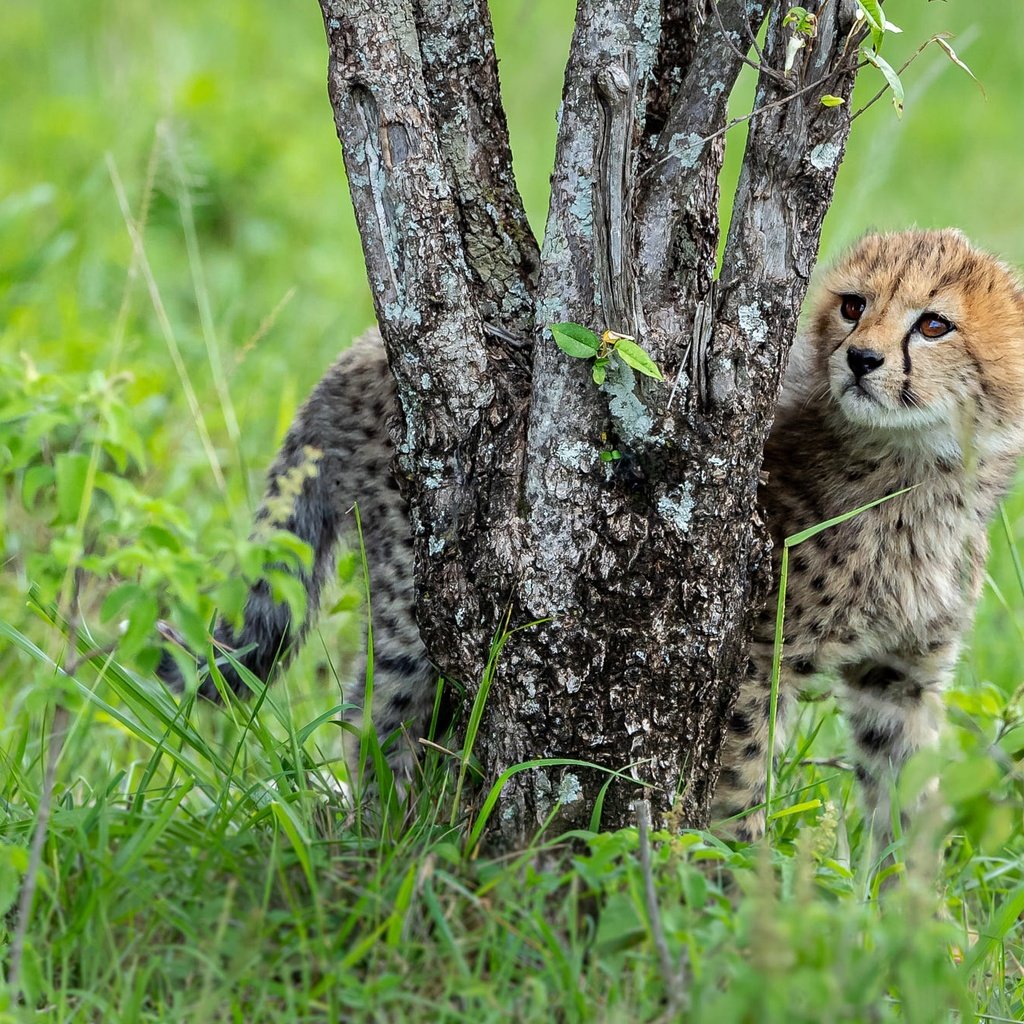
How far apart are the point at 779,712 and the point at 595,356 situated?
3.68ft

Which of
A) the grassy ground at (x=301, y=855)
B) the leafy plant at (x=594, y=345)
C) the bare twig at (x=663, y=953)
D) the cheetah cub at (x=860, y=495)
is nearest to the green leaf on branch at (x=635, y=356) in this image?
the leafy plant at (x=594, y=345)

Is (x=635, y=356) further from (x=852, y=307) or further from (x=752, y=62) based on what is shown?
(x=852, y=307)

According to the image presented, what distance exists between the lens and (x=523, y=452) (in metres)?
2.24

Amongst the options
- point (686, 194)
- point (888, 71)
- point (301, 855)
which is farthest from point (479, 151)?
point (301, 855)

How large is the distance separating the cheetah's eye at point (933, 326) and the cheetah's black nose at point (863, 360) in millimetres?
163

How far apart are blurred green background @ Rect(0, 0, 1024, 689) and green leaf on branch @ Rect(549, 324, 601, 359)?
1068 mm

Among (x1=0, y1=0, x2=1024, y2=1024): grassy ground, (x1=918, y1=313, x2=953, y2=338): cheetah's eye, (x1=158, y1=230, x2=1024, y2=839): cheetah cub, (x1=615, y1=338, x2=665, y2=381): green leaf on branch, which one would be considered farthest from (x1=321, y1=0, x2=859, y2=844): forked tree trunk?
(x1=918, y1=313, x2=953, y2=338): cheetah's eye

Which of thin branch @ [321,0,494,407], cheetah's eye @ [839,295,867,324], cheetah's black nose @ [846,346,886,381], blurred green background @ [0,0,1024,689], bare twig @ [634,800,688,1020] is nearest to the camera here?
bare twig @ [634,800,688,1020]

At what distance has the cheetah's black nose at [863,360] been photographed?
2.74m

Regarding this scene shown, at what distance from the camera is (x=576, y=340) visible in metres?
2.10

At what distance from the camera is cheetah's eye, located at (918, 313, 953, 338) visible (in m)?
2.84

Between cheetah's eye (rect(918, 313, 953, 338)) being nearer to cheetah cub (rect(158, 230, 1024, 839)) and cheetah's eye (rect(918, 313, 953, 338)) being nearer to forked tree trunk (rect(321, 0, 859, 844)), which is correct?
cheetah cub (rect(158, 230, 1024, 839))

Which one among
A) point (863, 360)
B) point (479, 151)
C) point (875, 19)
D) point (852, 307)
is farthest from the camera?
point (852, 307)

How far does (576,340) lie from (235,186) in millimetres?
3933
